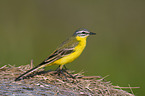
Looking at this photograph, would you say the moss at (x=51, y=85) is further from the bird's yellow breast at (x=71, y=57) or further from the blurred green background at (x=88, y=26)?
the blurred green background at (x=88, y=26)

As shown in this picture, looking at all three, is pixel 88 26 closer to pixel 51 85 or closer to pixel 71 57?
pixel 71 57

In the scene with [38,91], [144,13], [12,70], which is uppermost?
[144,13]

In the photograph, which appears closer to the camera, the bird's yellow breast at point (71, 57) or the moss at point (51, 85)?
the moss at point (51, 85)

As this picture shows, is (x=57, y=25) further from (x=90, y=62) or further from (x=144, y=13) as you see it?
(x=144, y=13)

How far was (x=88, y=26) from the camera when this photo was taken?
14.4 meters

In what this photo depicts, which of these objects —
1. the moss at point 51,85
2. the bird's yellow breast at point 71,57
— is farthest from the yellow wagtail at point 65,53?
the moss at point 51,85

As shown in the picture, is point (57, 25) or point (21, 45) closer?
point (21, 45)

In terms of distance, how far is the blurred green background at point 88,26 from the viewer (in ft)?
41.1

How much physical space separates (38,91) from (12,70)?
5.12ft

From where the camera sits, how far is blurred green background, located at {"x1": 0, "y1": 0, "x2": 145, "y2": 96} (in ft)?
41.1

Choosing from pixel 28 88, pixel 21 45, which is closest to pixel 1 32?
pixel 21 45

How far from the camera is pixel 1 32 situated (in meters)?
13.3

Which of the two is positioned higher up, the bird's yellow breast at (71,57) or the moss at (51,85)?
the bird's yellow breast at (71,57)

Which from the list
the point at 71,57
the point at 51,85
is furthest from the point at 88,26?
the point at 51,85
